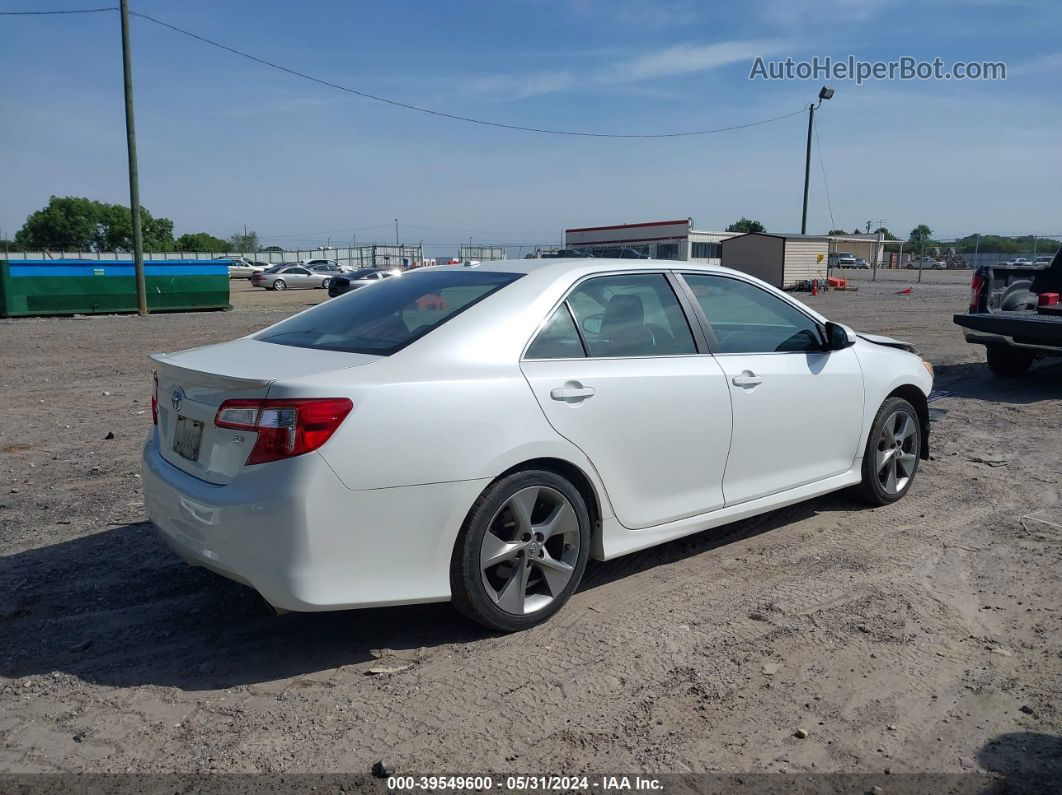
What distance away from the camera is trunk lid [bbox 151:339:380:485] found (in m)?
3.30

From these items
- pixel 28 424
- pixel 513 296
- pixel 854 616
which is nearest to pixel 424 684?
pixel 513 296

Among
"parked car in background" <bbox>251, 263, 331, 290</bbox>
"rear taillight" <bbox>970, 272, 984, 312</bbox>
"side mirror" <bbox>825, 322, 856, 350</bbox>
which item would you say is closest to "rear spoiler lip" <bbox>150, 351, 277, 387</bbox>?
"side mirror" <bbox>825, 322, 856, 350</bbox>

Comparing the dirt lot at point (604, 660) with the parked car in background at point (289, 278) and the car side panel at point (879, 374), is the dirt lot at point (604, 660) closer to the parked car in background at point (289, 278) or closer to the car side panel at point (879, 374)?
the car side panel at point (879, 374)

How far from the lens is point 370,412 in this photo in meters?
3.23

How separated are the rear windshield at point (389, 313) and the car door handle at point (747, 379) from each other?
1258 millimetres

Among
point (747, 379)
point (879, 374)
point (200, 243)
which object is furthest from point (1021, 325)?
point (200, 243)

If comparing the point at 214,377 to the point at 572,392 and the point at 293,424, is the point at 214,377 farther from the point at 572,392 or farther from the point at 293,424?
the point at 572,392

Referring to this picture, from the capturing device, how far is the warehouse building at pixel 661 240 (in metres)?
42.8

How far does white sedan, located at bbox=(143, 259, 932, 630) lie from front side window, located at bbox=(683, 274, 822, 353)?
14mm

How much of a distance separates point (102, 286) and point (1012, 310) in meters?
20.4

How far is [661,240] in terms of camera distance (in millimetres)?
44750

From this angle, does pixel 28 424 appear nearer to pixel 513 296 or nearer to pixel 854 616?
pixel 513 296

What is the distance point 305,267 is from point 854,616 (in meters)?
42.7

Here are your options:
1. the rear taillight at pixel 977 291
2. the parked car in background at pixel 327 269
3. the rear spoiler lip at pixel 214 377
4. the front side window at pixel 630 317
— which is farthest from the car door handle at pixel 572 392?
the parked car in background at pixel 327 269
